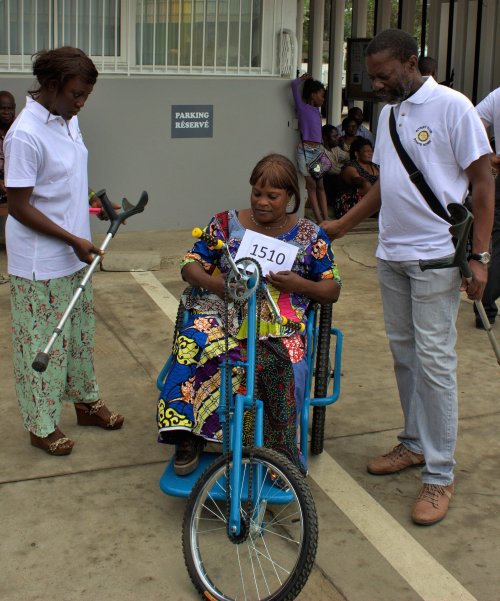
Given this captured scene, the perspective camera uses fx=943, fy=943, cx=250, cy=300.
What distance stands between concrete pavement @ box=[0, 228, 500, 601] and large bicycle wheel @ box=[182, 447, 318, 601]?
12 centimetres

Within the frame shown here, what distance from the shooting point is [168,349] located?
5844 millimetres

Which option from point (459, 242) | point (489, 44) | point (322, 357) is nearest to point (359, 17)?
point (489, 44)

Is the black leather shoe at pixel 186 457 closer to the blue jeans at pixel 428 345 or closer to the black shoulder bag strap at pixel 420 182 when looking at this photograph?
the blue jeans at pixel 428 345

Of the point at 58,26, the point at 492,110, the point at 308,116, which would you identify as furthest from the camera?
the point at 308,116

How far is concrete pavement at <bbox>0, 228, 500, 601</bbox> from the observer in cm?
338

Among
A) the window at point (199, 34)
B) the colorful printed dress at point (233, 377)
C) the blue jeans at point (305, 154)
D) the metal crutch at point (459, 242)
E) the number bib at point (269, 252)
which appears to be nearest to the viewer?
the metal crutch at point (459, 242)

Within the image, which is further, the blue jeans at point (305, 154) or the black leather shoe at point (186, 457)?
the blue jeans at point (305, 154)

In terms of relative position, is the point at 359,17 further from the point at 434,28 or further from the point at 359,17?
the point at 434,28

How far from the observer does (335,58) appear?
15.5 meters

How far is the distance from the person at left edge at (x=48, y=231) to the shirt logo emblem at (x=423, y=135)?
141 centimetres

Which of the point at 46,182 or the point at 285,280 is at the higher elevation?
the point at 46,182

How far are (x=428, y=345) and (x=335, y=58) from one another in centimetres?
1245

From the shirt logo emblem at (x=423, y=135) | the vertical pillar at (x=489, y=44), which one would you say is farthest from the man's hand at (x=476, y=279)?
the vertical pillar at (x=489, y=44)

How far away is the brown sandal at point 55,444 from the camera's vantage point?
433 cm
